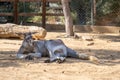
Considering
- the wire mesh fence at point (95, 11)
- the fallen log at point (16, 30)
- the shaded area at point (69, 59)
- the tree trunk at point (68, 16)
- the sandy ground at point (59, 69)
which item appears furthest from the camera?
the wire mesh fence at point (95, 11)

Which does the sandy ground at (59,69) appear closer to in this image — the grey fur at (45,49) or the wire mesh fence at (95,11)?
the grey fur at (45,49)

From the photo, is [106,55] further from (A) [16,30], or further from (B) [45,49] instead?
(A) [16,30]

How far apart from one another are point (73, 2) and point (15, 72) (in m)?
11.8

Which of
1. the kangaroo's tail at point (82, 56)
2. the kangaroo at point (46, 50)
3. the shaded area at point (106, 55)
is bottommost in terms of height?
the shaded area at point (106, 55)

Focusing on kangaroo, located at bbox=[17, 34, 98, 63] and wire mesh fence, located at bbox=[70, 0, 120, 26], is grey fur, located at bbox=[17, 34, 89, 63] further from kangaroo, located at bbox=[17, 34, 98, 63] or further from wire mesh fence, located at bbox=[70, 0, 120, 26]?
wire mesh fence, located at bbox=[70, 0, 120, 26]

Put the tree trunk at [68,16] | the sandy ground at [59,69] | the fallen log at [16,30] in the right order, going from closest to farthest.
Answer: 1. the sandy ground at [59,69]
2. the fallen log at [16,30]
3. the tree trunk at [68,16]

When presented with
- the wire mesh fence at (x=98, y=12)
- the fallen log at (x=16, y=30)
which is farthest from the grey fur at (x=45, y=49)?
the wire mesh fence at (x=98, y=12)

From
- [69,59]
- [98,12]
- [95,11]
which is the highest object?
[95,11]

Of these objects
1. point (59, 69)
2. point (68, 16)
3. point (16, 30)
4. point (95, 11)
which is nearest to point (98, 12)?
point (95, 11)

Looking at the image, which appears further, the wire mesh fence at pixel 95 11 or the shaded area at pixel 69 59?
the wire mesh fence at pixel 95 11

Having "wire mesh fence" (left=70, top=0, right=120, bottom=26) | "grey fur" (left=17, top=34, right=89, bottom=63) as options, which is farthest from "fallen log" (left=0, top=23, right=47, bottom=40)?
"wire mesh fence" (left=70, top=0, right=120, bottom=26)

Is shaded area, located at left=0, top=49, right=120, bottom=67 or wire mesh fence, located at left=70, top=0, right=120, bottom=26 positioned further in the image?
wire mesh fence, located at left=70, top=0, right=120, bottom=26

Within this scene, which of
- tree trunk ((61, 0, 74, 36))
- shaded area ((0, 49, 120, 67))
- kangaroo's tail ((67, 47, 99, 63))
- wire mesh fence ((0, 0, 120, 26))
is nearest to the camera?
shaded area ((0, 49, 120, 67))

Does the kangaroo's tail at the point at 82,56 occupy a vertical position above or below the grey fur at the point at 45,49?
below
